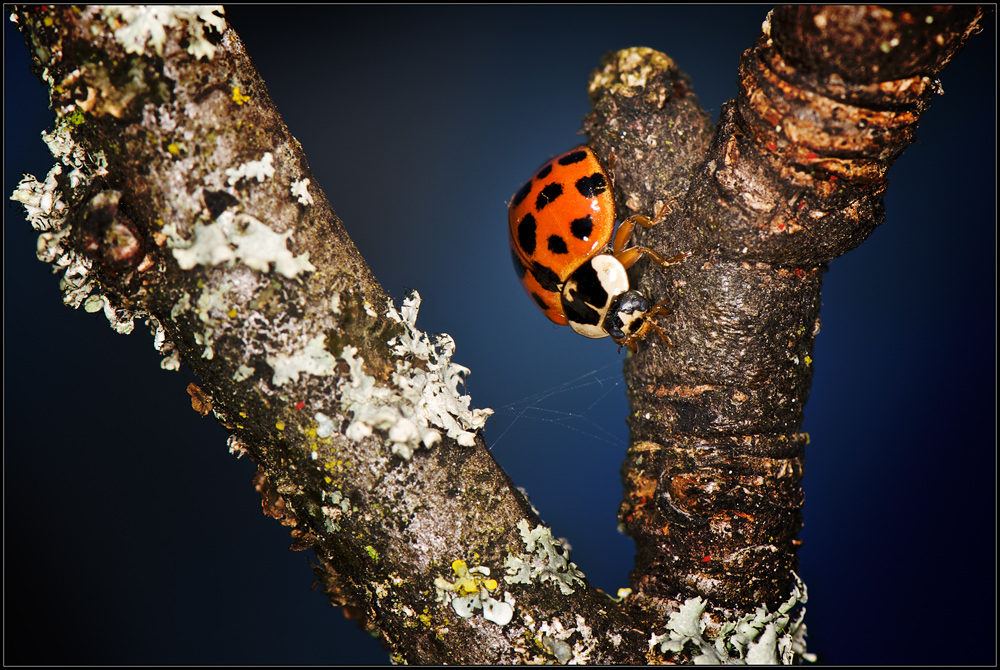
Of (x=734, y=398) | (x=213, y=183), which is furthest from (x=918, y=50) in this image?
(x=213, y=183)

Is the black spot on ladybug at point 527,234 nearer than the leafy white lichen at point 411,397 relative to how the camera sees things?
No

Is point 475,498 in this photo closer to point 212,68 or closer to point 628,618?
point 628,618

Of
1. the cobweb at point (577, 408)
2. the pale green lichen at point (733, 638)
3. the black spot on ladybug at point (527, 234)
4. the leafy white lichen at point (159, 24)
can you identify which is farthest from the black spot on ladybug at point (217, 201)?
the cobweb at point (577, 408)

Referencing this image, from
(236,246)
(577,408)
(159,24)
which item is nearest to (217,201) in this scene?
(236,246)

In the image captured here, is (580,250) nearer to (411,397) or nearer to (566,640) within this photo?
(411,397)

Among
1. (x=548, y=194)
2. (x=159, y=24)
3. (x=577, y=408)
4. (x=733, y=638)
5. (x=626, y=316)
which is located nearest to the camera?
(x=159, y=24)

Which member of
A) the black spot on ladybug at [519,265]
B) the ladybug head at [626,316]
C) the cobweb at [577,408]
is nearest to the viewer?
the ladybug head at [626,316]

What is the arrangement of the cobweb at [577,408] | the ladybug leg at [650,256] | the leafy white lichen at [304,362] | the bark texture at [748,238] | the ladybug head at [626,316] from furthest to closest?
the cobweb at [577,408] → the ladybug head at [626,316] → the ladybug leg at [650,256] → the leafy white lichen at [304,362] → the bark texture at [748,238]

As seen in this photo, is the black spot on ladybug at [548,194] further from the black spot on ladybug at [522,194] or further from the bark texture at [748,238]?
the bark texture at [748,238]
